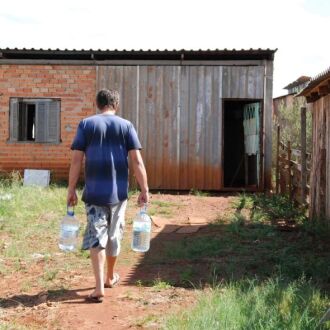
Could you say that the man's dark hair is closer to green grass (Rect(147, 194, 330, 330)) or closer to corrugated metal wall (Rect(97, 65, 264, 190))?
green grass (Rect(147, 194, 330, 330))

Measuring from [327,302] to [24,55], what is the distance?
11322 millimetres

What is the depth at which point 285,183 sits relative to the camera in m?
12.4

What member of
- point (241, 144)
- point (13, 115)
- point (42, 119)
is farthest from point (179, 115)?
point (13, 115)

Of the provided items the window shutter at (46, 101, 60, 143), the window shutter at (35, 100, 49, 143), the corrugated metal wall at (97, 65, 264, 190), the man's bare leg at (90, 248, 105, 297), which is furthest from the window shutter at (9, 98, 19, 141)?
the man's bare leg at (90, 248, 105, 297)

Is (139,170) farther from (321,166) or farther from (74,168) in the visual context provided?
(321,166)

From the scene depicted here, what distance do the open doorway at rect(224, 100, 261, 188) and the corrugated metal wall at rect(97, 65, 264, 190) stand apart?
3.13 feet

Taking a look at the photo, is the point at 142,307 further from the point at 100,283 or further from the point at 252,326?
the point at 252,326

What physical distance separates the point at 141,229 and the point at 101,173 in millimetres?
847

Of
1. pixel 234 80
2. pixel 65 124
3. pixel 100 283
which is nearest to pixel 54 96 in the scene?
pixel 65 124

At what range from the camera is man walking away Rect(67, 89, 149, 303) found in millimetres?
4922

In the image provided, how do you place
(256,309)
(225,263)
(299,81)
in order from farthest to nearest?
1. (299,81)
2. (225,263)
3. (256,309)

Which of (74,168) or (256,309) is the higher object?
(74,168)

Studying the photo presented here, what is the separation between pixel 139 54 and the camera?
1354 cm

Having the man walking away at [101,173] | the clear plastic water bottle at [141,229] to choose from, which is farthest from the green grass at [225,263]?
the man walking away at [101,173]
